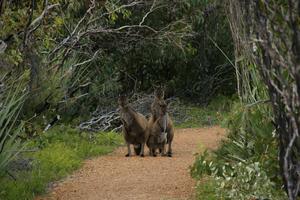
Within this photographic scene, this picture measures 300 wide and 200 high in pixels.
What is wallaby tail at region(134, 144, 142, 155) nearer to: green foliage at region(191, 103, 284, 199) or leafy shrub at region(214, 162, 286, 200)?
green foliage at region(191, 103, 284, 199)

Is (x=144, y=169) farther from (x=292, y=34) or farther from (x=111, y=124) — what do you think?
(x=292, y=34)

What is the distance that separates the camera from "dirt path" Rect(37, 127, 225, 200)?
948 centimetres

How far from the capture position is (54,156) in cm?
1219

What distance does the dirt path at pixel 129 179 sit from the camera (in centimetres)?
948

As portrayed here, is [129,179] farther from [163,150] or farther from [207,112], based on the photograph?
[207,112]

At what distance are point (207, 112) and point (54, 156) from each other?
365 inches

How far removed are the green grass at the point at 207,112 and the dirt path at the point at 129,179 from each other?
16.5 feet

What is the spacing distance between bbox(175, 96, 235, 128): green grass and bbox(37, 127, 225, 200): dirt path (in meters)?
5.02

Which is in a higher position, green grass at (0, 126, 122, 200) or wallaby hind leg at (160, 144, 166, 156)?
green grass at (0, 126, 122, 200)

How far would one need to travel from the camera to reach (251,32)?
206 inches

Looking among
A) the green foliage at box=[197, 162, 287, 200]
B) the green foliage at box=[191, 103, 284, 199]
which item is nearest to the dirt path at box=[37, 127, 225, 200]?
the green foliage at box=[191, 103, 284, 199]

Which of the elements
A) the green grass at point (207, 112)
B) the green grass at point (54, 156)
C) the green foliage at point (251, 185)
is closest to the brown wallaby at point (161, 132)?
the green grass at point (54, 156)

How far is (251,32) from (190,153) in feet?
29.3

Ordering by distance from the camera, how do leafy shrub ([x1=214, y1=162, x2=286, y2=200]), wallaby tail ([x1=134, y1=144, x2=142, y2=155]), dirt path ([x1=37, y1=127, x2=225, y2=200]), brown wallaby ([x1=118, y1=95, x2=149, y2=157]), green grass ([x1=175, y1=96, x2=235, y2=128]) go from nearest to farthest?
leafy shrub ([x1=214, y1=162, x2=286, y2=200]), dirt path ([x1=37, y1=127, x2=225, y2=200]), brown wallaby ([x1=118, y1=95, x2=149, y2=157]), wallaby tail ([x1=134, y1=144, x2=142, y2=155]), green grass ([x1=175, y1=96, x2=235, y2=128])
